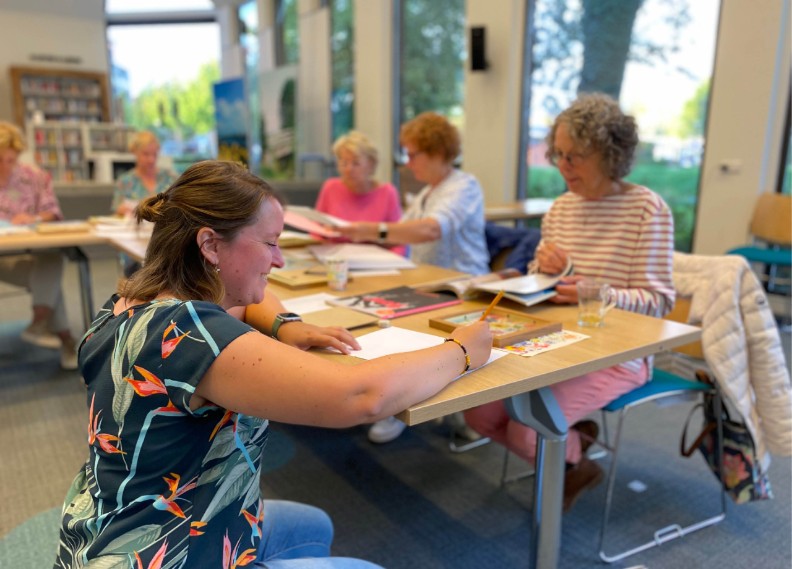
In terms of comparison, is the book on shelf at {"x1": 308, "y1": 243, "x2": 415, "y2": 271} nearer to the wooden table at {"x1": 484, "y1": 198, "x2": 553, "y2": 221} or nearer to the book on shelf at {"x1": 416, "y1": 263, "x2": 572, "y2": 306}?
the book on shelf at {"x1": 416, "y1": 263, "x2": 572, "y2": 306}

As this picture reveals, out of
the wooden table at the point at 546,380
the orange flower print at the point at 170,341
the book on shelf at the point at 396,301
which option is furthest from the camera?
the book on shelf at the point at 396,301

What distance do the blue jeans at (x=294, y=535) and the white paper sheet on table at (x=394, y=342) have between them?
36 centimetres

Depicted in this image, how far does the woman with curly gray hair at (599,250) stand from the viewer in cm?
172

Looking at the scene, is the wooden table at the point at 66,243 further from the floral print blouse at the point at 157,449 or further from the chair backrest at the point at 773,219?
the chair backrest at the point at 773,219

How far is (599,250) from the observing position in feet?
6.13

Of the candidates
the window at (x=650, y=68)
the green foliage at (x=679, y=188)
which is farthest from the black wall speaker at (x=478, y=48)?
the green foliage at (x=679, y=188)

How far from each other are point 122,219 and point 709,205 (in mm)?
3877

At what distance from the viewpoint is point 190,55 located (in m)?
10.6

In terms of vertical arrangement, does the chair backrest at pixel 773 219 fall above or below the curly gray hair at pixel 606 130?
below

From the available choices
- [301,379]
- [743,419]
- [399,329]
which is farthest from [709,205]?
[301,379]

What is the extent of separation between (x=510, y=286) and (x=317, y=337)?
2.06 feet

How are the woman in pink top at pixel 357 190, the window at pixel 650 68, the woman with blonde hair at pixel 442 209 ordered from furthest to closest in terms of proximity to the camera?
the window at pixel 650 68 < the woman in pink top at pixel 357 190 < the woman with blonde hair at pixel 442 209

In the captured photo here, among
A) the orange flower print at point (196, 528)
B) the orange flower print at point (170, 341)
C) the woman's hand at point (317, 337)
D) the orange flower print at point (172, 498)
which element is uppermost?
the orange flower print at point (170, 341)

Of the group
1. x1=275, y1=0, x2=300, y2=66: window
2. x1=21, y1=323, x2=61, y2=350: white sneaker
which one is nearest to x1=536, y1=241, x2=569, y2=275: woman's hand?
x1=21, y1=323, x2=61, y2=350: white sneaker
